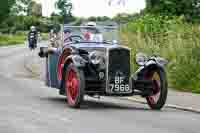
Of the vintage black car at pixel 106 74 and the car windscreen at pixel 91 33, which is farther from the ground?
the car windscreen at pixel 91 33

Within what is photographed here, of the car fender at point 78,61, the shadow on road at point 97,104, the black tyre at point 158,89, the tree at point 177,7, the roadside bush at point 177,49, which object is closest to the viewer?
the car fender at point 78,61

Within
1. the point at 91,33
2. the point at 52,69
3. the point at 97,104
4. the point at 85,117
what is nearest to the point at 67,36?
the point at 91,33

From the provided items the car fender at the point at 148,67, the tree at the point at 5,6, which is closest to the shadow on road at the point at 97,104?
the car fender at the point at 148,67

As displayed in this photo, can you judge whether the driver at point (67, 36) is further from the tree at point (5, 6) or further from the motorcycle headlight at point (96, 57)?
the tree at point (5, 6)

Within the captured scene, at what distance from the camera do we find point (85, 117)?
13.5 metres

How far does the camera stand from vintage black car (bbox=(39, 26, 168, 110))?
599 inches

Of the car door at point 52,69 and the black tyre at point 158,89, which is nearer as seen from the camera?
the black tyre at point 158,89

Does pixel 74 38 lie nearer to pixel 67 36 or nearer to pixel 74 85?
pixel 67 36

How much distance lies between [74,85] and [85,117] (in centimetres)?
192

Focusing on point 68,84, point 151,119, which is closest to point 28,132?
point 151,119

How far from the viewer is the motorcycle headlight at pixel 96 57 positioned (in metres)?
15.3

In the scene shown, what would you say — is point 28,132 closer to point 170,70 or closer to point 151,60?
point 151,60

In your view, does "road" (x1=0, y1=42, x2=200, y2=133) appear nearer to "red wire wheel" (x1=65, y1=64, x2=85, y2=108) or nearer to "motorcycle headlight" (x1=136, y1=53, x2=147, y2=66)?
"red wire wheel" (x1=65, y1=64, x2=85, y2=108)

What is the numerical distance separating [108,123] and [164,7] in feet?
92.8
